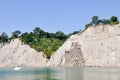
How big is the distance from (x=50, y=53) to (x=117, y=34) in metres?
28.8

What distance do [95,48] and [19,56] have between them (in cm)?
3242

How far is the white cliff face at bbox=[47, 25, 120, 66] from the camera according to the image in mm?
80000

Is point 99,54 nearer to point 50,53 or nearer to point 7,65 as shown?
point 50,53

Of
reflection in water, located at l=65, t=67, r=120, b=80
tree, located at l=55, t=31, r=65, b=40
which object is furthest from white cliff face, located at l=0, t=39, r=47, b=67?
reflection in water, located at l=65, t=67, r=120, b=80

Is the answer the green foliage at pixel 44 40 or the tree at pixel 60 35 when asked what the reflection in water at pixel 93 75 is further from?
the tree at pixel 60 35

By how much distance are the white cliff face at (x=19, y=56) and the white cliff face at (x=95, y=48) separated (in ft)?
32.5

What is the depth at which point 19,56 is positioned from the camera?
358 feet

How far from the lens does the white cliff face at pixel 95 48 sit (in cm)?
8000

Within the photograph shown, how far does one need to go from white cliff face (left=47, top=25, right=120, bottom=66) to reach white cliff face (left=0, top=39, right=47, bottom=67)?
991 centimetres

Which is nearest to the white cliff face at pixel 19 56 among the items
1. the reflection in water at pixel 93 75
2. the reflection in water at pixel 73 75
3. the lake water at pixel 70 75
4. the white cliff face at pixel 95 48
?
the white cliff face at pixel 95 48

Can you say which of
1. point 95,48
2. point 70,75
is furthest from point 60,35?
point 70,75

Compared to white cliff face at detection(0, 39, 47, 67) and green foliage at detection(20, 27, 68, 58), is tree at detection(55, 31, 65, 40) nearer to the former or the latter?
green foliage at detection(20, 27, 68, 58)

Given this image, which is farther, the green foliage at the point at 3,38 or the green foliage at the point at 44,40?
the green foliage at the point at 3,38

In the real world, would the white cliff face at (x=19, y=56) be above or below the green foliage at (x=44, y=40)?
below
